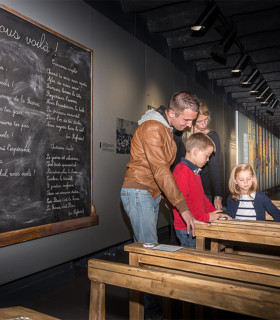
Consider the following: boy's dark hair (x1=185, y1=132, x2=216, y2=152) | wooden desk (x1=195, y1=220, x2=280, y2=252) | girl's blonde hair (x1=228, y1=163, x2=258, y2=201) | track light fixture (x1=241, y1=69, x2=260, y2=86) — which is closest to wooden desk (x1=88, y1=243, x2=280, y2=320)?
wooden desk (x1=195, y1=220, x2=280, y2=252)

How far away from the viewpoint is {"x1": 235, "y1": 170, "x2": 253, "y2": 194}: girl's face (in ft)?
9.16

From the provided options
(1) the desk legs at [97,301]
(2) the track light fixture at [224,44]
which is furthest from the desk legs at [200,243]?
(2) the track light fixture at [224,44]

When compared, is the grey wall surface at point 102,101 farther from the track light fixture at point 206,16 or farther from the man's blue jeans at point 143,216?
the man's blue jeans at point 143,216

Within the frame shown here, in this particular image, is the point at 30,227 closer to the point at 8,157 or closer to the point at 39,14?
the point at 8,157

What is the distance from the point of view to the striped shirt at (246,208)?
2727mm

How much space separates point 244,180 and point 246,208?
0.78 ft

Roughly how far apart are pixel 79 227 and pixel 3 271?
35.1 inches

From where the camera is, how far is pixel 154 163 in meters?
2.01

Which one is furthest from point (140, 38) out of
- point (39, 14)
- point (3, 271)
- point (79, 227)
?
point (3, 271)

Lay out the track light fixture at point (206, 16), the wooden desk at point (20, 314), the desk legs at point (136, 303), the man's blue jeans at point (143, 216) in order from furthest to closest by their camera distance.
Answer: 1. the track light fixture at point (206, 16)
2. the man's blue jeans at point (143, 216)
3. the desk legs at point (136, 303)
4. the wooden desk at point (20, 314)

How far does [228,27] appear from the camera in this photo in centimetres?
468

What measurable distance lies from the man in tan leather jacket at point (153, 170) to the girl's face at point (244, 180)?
34.5 inches

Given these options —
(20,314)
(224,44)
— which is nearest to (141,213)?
(20,314)

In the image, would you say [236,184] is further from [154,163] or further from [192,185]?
[154,163]
